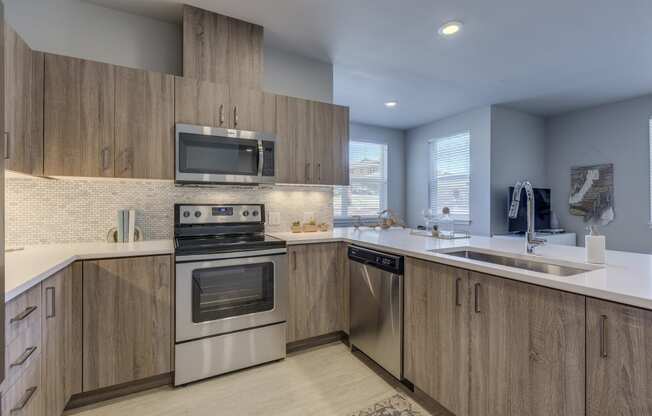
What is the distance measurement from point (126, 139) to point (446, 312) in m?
2.40

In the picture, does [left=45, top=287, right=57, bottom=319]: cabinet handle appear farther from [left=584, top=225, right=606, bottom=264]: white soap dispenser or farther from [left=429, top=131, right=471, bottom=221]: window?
[left=429, top=131, right=471, bottom=221]: window

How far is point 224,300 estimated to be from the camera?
2.22m

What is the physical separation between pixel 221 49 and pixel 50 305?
6.97ft

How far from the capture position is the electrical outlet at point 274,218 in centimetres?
300

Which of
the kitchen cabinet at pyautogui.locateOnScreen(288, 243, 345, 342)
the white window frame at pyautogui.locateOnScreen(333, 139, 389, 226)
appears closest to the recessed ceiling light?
the kitchen cabinet at pyautogui.locateOnScreen(288, 243, 345, 342)

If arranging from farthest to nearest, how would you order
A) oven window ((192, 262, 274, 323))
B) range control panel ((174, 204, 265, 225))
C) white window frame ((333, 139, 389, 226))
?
white window frame ((333, 139, 389, 226)) < range control panel ((174, 204, 265, 225)) < oven window ((192, 262, 274, 323))

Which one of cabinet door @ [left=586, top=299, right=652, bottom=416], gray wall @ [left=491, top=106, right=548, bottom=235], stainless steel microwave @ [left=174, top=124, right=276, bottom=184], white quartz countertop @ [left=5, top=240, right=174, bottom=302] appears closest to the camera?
cabinet door @ [left=586, top=299, right=652, bottom=416]

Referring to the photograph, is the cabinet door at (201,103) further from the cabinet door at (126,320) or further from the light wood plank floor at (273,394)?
the light wood plank floor at (273,394)

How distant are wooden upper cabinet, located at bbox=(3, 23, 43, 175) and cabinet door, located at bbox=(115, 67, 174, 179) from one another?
0.41m

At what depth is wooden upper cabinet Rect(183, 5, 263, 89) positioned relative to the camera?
2428 millimetres

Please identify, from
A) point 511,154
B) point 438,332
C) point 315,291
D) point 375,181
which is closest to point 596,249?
point 438,332

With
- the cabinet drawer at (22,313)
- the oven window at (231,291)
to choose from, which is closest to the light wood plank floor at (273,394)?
the oven window at (231,291)

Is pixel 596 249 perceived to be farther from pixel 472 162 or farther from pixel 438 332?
pixel 472 162

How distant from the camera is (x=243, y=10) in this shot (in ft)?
7.95
